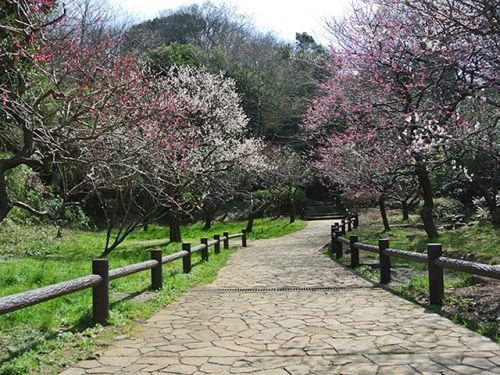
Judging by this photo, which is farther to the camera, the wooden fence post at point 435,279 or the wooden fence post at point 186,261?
the wooden fence post at point 186,261

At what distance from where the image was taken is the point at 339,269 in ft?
38.2

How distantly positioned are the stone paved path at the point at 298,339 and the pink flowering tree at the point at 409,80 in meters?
4.36

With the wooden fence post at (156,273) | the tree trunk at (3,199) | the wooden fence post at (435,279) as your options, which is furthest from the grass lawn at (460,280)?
the tree trunk at (3,199)

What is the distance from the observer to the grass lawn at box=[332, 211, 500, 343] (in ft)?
19.0

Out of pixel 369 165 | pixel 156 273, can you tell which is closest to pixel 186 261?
pixel 156 273

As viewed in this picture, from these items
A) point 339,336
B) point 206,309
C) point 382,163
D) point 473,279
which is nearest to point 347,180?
point 382,163

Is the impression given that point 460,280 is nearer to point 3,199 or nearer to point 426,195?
point 426,195

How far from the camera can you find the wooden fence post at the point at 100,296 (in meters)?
5.86

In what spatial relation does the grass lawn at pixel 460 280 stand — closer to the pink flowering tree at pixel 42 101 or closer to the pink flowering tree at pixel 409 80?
the pink flowering tree at pixel 409 80

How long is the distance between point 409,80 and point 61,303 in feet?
33.6

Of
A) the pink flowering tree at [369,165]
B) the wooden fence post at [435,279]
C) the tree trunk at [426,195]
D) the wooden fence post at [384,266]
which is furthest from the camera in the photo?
the pink flowering tree at [369,165]

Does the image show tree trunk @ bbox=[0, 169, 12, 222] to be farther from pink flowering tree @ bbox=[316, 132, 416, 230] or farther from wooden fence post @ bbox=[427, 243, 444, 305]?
pink flowering tree @ bbox=[316, 132, 416, 230]

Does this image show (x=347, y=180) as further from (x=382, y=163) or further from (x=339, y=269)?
(x=339, y=269)

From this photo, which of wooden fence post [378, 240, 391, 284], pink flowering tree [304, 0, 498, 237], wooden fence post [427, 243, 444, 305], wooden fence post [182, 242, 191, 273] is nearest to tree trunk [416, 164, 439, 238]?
pink flowering tree [304, 0, 498, 237]
